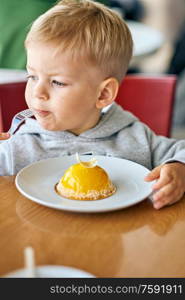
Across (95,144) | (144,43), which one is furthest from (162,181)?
(144,43)

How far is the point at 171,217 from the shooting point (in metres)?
0.87

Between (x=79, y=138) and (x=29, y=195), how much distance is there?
0.34m

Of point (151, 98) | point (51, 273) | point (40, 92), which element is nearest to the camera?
point (51, 273)

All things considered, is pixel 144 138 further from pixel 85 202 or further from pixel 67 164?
pixel 85 202

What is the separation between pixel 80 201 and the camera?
876 millimetres

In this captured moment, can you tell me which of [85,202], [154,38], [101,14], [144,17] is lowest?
[144,17]

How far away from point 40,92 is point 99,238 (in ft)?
1.25

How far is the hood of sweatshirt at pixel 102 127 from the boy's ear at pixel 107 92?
57 millimetres

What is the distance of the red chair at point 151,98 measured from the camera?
5.08 feet

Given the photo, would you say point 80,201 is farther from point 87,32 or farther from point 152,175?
point 87,32

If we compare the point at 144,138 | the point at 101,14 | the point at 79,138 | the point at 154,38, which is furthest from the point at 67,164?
the point at 154,38

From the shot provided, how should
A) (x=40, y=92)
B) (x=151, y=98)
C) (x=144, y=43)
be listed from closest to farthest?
(x=40, y=92), (x=151, y=98), (x=144, y=43)

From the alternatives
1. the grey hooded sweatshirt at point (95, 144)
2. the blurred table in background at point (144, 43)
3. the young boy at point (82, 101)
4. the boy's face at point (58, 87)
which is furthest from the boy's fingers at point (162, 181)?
the blurred table in background at point (144, 43)

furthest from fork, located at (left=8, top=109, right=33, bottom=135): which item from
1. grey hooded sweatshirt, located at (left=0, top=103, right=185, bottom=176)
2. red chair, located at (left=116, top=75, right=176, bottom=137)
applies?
red chair, located at (left=116, top=75, right=176, bottom=137)
